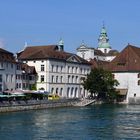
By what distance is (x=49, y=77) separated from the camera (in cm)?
9894

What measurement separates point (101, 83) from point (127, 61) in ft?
41.2

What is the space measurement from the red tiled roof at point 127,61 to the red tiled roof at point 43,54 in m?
7.56

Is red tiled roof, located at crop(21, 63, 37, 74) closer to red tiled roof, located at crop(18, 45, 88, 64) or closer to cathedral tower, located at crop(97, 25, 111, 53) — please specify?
red tiled roof, located at crop(18, 45, 88, 64)

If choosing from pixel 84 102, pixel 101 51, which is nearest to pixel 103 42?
pixel 101 51

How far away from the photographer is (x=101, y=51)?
158m

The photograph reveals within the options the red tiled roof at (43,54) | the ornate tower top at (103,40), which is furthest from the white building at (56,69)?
the ornate tower top at (103,40)

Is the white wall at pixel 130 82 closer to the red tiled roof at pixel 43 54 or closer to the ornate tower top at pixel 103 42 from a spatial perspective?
the red tiled roof at pixel 43 54

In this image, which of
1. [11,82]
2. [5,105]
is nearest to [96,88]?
[11,82]

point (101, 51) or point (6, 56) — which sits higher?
point (101, 51)

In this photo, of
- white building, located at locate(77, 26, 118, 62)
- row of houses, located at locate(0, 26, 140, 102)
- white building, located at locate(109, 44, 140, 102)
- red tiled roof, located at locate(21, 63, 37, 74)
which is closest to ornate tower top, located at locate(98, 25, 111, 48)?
white building, located at locate(77, 26, 118, 62)

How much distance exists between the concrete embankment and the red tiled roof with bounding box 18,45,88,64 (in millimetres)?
13365

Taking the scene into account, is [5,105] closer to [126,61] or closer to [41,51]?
[41,51]

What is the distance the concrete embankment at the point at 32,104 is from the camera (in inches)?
2687

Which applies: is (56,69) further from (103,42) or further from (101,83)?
(103,42)
